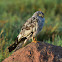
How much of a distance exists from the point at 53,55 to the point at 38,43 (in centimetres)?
66

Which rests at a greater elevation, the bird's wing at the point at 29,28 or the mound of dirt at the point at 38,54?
→ the bird's wing at the point at 29,28

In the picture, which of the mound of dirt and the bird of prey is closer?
the mound of dirt

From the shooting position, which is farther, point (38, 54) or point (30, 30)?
point (30, 30)

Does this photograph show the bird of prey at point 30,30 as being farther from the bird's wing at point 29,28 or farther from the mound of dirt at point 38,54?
the mound of dirt at point 38,54

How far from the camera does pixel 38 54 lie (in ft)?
13.6

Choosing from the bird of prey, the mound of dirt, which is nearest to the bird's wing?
the bird of prey

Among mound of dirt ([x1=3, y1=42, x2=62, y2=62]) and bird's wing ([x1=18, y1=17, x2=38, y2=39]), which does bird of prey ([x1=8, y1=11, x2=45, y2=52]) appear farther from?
mound of dirt ([x1=3, y1=42, x2=62, y2=62])

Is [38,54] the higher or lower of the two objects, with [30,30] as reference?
lower

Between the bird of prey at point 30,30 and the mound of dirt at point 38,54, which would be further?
the bird of prey at point 30,30

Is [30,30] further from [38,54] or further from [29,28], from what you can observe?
[38,54]

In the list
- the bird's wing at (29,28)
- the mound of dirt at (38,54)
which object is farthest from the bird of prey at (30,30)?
the mound of dirt at (38,54)

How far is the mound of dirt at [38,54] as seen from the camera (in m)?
4.06

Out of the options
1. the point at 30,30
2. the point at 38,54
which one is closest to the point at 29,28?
the point at 30,30

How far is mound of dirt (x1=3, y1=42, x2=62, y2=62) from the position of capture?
406 centimetres
